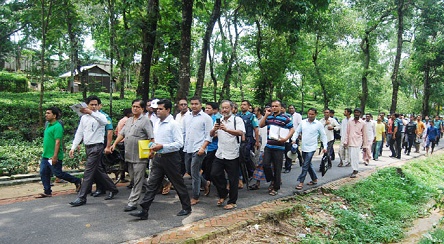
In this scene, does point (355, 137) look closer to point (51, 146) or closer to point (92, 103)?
point (92, 103)

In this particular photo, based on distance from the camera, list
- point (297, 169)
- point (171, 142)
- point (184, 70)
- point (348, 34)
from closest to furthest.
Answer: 1. point (171, 142)
2. point (184, 70)
3. point (297, 169)
4. point (348, 34)

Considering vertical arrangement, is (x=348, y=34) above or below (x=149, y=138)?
above

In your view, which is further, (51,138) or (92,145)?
(51,138)

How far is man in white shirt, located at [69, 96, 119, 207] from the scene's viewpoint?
599 cm

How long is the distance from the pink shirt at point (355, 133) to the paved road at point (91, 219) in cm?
371

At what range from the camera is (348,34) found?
67.9 feet

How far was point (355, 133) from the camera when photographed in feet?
31.4

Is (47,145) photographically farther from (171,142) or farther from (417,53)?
(417,53)

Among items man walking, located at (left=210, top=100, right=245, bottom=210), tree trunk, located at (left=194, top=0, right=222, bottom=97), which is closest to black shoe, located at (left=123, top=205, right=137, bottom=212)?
man walking, located at (left=210, top=100, right=245, bottom=210)

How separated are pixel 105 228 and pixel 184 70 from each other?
5.08 meters

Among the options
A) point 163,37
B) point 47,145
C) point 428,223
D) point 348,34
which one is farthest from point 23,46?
point 428,223

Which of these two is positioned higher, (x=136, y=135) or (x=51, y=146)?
(x=136, y=135)

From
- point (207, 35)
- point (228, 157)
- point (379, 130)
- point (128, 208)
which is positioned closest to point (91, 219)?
point (128, 208)

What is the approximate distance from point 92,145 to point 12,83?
72.9 ft
